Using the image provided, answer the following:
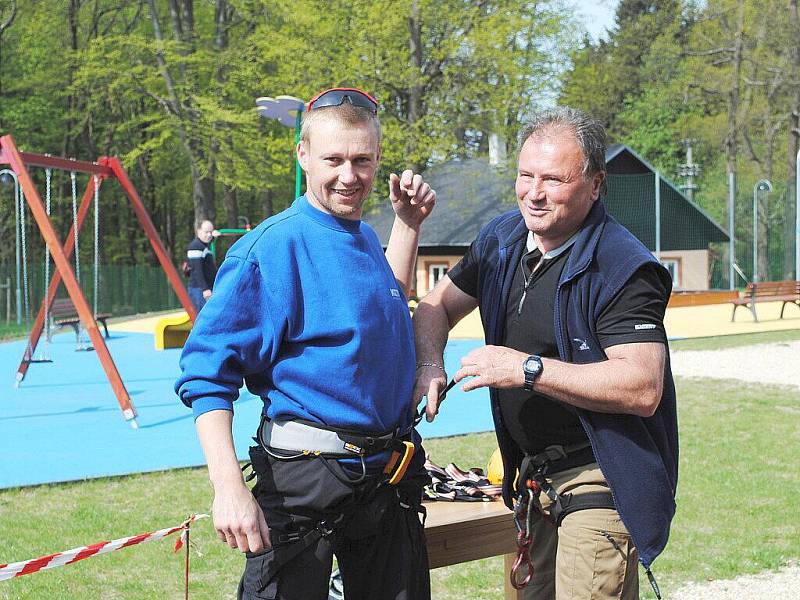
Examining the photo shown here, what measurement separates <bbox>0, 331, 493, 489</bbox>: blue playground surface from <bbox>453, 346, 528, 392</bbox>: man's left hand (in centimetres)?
546

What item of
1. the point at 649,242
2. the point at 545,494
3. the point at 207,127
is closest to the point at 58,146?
the point at 207,127

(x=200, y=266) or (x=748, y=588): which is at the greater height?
(x=200, y=266)

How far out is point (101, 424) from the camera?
31.9 feet

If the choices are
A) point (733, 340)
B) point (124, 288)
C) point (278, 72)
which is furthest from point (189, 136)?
point (733, 340)

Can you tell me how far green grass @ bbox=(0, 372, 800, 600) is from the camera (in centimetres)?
498

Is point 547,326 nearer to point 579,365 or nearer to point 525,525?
point 579,365

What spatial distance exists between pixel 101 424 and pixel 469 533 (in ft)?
22.9

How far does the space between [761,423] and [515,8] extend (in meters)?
23.0

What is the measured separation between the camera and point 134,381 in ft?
43.1

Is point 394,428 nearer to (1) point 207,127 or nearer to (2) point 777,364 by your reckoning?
(2) point 777,364

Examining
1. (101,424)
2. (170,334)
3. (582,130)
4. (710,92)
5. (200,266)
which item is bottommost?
(170,334)

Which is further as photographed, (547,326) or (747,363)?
(747,363)

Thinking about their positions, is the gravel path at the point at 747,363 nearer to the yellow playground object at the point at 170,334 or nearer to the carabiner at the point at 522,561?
the yellow playground object at the point at 170,334

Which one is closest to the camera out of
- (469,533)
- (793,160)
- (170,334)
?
(469,533)
